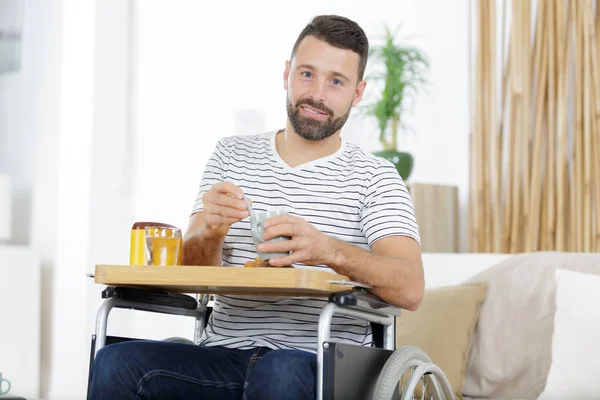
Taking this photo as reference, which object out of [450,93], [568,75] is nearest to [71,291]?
[450,93]

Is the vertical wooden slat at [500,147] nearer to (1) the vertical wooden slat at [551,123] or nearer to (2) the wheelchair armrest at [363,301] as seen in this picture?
(1) the vertical wooden slat at [551,123]

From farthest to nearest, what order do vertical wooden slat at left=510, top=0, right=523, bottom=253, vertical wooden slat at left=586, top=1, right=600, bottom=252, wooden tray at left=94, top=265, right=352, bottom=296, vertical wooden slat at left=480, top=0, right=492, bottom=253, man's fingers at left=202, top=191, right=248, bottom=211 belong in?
vertical wooden slat at left=480, top=0, right=492, bottom=253 → vertical wooden slat at left=510, top=0, right=523, bottom=253 → vertical wooden slat at left=586, top=1, right=600, bottom=252 → man's fingers at left=202, top=191, right=248, bottom=211 → wooden tray at left=94, top=265, right=352, bottom=296

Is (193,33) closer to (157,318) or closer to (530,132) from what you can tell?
(157,318)

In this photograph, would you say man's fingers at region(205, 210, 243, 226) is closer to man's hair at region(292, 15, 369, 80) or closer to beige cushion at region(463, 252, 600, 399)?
man's hair at region(292, 15, 369, 80)

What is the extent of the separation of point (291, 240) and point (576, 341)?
3.68 ft

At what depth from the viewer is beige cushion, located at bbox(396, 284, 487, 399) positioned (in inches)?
102

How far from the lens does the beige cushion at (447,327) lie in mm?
2598

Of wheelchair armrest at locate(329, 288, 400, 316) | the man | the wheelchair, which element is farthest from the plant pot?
wheelchair armrest at locate(329, 288, 400, 316)

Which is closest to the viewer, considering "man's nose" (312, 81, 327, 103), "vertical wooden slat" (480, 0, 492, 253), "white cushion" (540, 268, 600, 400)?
"man's nose" (312, 81, 327, 103)

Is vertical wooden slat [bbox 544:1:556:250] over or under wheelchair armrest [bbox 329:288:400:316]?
over

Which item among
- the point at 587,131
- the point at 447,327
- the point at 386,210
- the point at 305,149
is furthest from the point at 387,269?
the point at 587,131

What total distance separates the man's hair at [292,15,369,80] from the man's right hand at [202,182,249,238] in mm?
495

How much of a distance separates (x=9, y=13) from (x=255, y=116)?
1262mm

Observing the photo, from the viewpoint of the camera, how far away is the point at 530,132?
11.8ft
